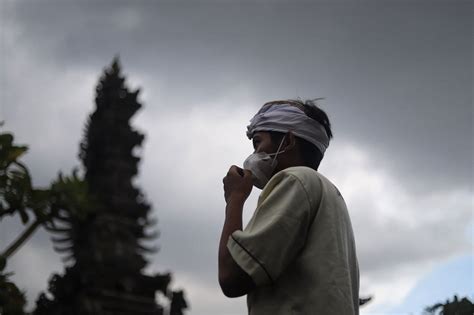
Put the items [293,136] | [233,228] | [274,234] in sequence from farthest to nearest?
[293,136], [233,228], [274,234]

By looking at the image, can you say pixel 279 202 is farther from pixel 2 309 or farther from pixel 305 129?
pixel 2 309

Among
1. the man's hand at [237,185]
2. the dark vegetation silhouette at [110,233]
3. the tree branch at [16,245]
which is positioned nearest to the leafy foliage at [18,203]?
the tree branch at [16,245]

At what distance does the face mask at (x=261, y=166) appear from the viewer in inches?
73.5

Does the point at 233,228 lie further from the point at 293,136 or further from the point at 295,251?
the point at 293,136

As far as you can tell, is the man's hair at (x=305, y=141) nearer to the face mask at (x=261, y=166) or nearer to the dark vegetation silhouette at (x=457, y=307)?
the face mask at (x=261, y=166)

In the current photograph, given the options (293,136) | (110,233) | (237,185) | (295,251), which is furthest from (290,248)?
(110,233)

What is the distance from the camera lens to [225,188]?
1.79 m

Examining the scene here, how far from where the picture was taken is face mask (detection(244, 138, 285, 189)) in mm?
1868

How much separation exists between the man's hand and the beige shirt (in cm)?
8

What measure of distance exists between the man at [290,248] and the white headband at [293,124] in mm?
191

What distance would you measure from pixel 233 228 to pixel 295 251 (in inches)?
7.3

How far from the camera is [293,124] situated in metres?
1.90

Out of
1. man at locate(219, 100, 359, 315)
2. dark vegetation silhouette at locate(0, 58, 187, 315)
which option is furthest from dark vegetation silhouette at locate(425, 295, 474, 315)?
dark vegetation silhouette at locate(0, 58, 187, 315)

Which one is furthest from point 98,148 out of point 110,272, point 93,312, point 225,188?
point 225,188
